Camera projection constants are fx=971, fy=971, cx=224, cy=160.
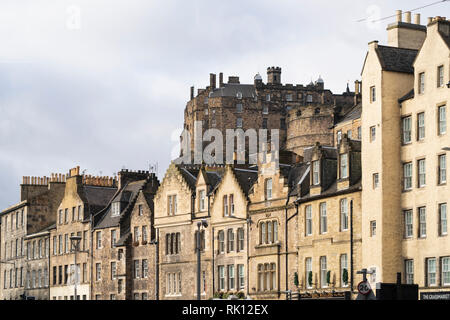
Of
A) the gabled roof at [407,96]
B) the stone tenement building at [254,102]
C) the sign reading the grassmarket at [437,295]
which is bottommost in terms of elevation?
the sign reading the grassmarket at [437,295]

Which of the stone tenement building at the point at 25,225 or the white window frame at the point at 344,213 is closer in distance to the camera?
the white window frame at the point at 344,213

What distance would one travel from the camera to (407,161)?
2633 inches

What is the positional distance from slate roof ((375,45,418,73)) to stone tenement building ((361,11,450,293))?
71mm

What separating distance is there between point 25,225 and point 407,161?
69535 mm

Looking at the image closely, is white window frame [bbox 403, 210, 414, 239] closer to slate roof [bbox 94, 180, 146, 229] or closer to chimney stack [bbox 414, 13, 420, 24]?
chimney stack [bbox 414, 13, 420, 24]

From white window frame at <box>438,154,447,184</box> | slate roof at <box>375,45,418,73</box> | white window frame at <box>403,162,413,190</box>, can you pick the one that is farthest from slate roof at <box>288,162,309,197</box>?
white window frame at <box>438,154,447,184</box>

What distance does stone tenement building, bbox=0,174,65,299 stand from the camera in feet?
406

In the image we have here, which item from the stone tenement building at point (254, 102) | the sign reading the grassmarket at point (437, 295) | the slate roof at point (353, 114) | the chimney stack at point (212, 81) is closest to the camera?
the sign reading the grassmarket at point (437, 295)

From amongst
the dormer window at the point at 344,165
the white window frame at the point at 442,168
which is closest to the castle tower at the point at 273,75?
the dormer window at the point at 344,165

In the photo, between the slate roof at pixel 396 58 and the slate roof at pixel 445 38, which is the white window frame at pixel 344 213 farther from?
the slate roof at pixel 445 38

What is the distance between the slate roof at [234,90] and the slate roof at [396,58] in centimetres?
11957

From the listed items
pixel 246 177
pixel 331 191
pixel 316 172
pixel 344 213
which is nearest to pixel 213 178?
pixel 246 177

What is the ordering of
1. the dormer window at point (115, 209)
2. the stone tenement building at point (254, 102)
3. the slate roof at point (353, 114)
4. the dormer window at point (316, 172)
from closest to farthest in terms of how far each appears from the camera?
the dormer window at point (316, 172), the dormer window at point (115, 209), the slate roof at point (353, 114), the stone tenement building at point (254, 102)

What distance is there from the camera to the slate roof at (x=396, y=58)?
6831 centimetres
